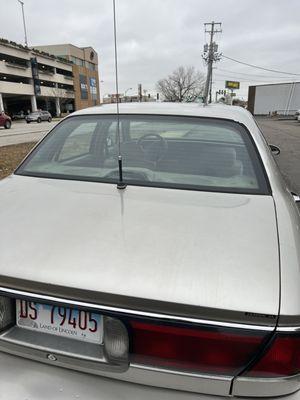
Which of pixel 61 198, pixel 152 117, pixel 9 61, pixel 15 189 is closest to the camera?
pixel 61 198

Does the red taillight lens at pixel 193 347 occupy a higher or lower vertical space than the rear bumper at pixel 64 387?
higher

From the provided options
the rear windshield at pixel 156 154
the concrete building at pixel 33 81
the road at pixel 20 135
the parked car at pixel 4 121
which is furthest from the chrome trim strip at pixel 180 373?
the concrete building at pixel 33 81

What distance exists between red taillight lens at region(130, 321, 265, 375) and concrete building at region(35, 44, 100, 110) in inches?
3236

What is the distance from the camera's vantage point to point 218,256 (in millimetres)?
1396

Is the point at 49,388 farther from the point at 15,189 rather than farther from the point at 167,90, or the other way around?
the point at 167,90

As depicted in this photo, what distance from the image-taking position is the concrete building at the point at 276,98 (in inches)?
2594

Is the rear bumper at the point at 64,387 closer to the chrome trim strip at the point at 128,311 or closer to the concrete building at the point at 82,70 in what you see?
the chrome trim strip at the point at 128,311

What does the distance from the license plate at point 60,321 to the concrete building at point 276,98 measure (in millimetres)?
70932

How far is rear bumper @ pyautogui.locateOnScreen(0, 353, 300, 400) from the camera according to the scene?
1.24m

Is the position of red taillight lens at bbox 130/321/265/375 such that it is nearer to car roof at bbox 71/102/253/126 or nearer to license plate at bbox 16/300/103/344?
license plate at bbox 16/300/103/344

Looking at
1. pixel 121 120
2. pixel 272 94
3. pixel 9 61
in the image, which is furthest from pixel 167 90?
pixel 121 120

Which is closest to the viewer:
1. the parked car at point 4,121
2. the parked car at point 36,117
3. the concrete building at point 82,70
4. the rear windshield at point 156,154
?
the rear windshield at point 156,154

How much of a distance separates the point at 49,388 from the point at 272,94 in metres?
74.0

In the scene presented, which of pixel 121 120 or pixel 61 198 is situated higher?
pixel 121 120
